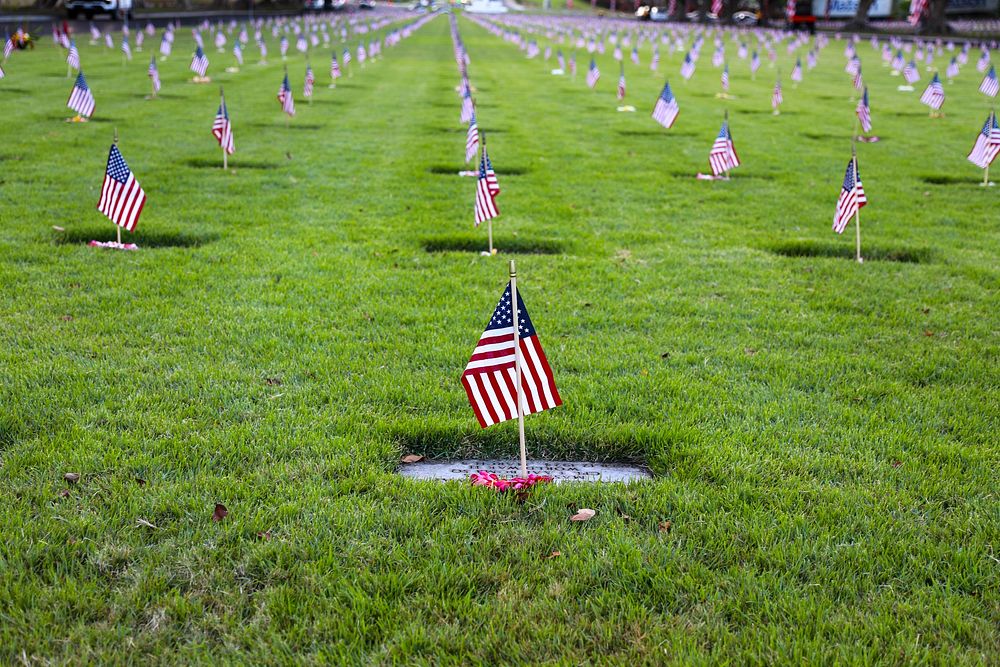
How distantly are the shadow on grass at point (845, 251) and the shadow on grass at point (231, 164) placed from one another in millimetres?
7843

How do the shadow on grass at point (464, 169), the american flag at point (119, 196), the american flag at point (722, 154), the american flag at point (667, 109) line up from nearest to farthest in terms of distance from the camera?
the american flag at point (119, 196)
the american flag at point (722, 154)
the shadow on grass at point (464, 169)
the american flag at point (667, 109)

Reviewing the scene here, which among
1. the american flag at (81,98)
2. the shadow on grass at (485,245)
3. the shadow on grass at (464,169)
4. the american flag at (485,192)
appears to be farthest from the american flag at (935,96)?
the american flag at (81,98)

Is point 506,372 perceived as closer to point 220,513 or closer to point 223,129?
point 220,513

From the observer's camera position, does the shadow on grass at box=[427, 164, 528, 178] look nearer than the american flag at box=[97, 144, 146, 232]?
No

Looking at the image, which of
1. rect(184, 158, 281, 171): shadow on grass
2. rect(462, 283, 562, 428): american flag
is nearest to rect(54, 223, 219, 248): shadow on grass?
rect(184, 158, 281, 171): shadow on grass

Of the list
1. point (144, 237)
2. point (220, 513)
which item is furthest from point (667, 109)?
point (220, 513)

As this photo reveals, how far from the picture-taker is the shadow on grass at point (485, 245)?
977 centimetres

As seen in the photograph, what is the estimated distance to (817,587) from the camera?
3.99 metres

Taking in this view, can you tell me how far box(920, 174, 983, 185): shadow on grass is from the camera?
1412 centimetres

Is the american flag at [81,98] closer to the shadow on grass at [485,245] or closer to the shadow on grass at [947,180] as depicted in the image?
the shadow on grass at [485,245]

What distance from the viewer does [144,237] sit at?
9.66 metres

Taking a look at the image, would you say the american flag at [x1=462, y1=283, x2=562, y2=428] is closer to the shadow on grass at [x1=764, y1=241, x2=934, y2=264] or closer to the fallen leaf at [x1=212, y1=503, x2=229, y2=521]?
the fallen leaf at [x1=212, y1=503, x2=229, y2=521]

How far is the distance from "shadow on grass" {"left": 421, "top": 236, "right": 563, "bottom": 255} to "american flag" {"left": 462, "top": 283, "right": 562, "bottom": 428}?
195 inches

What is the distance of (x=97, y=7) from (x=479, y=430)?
58861 mm
